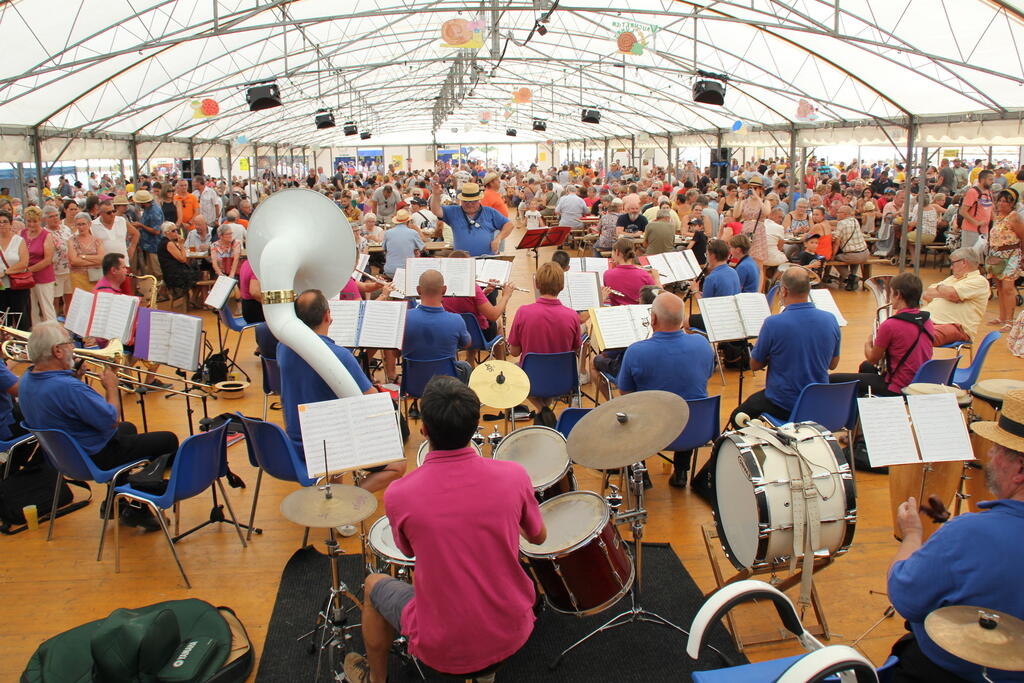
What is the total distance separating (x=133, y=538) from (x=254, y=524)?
73 cm

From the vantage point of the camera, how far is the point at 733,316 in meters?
5.81

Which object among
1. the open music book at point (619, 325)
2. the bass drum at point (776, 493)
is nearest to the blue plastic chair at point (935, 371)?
the open music book at point (619, 325)

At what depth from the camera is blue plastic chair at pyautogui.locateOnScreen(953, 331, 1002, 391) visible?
5.43 meters

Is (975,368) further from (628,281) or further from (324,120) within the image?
(324,120)

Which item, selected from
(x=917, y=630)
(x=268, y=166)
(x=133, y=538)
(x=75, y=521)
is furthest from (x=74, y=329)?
(x=268, y=166)

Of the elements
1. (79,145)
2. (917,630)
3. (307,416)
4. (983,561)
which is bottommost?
(917,630)

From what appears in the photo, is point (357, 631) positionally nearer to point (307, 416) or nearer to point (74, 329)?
point (307, 416)

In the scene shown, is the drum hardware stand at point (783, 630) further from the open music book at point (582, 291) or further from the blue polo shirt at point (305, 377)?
the open music book at point (582, 291)

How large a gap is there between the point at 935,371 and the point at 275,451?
4.27 meters

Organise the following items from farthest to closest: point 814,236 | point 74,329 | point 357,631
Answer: point 814,236, point 74,329, point 357,631

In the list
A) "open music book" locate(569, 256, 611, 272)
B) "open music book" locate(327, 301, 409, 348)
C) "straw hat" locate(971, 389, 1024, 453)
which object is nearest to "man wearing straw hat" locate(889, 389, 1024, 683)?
"straw hat" locate(971, 389, 1024, 453)

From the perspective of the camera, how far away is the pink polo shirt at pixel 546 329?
230 inches

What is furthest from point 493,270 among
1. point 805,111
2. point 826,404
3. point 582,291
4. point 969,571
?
point 805,111

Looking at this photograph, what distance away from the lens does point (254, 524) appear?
4.96 metres
